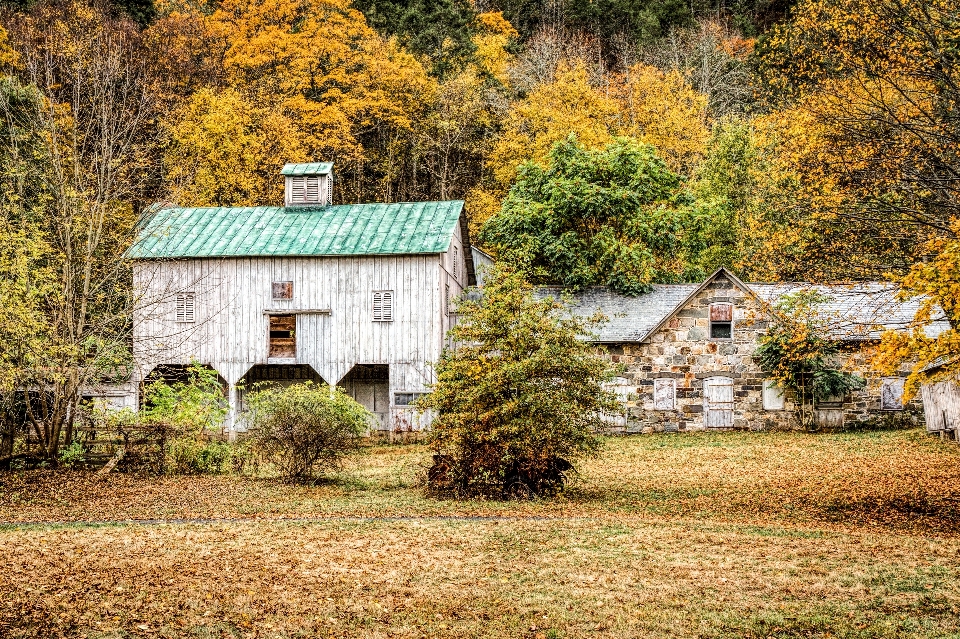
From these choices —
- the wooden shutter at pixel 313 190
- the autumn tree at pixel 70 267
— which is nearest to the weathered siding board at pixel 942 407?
the autumn tree at pixel 70 267

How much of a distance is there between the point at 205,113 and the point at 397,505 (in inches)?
1116

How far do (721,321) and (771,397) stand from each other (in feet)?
9.54

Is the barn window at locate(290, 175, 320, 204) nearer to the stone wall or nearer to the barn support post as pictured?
the barn support post

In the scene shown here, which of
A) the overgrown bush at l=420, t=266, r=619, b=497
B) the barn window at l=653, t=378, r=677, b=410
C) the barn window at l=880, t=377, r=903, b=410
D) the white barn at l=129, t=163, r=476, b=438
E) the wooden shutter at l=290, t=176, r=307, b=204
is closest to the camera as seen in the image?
the overgrown bush at l=420, t=266, r=619, b=497

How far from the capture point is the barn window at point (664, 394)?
3046 centimetres

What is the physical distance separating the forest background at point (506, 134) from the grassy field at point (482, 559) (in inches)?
123

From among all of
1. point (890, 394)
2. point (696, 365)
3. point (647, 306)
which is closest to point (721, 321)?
point (696, 365)

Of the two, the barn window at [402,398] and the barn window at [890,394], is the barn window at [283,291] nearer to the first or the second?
the barn window at [402,398]

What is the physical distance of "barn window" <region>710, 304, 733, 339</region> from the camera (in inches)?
1201

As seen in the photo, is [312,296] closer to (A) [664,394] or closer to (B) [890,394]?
(A) [664,394]

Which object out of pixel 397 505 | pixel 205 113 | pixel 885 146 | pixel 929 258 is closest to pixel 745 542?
pixel 397 505

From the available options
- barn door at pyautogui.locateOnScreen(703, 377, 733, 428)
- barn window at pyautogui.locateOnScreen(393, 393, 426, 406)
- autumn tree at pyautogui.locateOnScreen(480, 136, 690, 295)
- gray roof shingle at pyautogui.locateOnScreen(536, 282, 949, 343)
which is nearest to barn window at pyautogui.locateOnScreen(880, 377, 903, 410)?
gray roof shingle at pyautogui.locateOnScreen(536, 282, 949, 343)

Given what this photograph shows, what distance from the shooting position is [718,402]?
Result: 3031cm

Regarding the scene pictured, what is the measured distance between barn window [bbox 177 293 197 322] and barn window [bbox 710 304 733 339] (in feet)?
56.1
